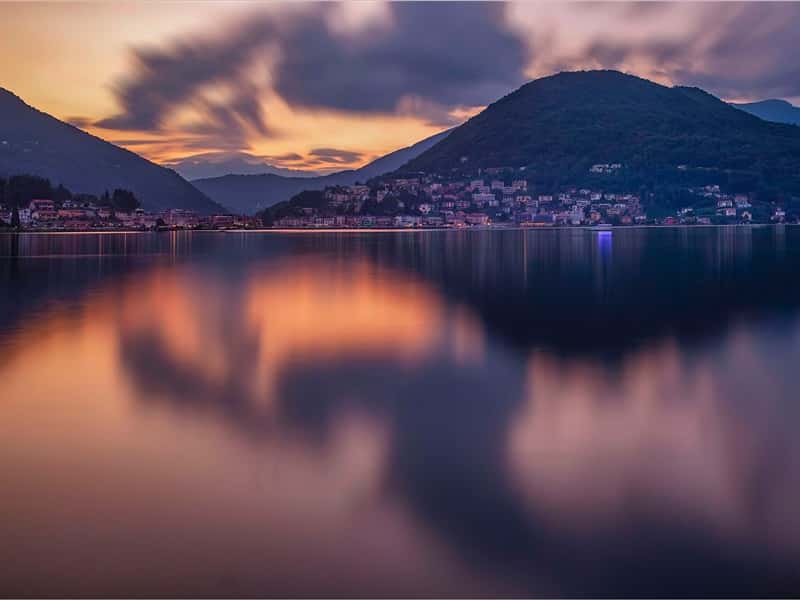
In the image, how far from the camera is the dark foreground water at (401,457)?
5.66 m

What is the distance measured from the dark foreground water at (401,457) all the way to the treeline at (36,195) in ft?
528

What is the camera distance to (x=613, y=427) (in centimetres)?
940

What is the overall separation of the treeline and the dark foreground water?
16092 cm

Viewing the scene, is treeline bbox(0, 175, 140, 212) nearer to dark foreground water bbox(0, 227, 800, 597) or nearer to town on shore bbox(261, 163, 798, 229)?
town on shore bbox(261, 163, 798, 229)

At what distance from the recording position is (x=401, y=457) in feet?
27.2

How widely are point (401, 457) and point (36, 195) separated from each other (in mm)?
183564

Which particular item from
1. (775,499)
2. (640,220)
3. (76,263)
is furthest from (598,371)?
(640,220)

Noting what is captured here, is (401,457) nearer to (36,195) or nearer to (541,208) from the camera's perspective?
(541,208)

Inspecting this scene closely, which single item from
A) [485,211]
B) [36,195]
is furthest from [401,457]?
[36,195]

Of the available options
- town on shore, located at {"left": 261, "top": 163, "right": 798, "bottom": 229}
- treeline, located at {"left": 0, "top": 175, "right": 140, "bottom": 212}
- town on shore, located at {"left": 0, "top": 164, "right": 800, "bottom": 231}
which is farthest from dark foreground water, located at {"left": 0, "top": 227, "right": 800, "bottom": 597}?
town on shore, located at {"left": 261, "top": 163, "right": 798, "bottom": 229}

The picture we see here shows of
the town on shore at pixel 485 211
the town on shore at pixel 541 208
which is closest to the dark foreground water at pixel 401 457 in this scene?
the town on shore at pixel 485 211

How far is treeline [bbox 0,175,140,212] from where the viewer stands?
540ft

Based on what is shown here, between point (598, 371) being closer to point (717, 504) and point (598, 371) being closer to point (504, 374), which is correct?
point (504, 374)

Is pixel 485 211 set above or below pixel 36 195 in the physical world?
below
